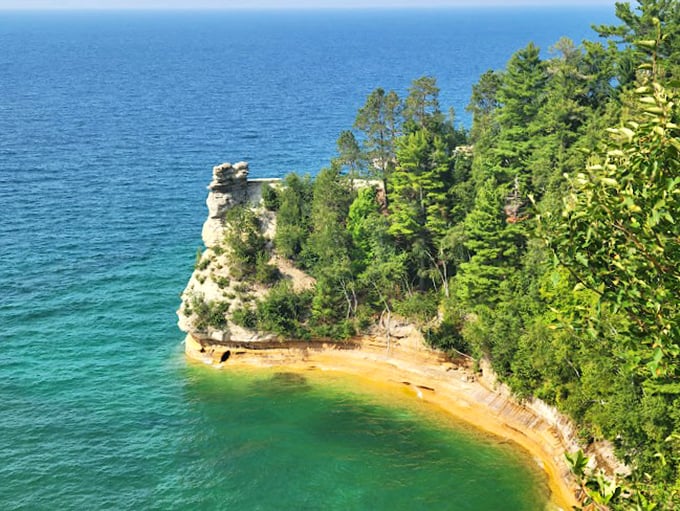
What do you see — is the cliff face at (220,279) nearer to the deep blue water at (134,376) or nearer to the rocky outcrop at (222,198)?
the rocky outcrop at (222,198)

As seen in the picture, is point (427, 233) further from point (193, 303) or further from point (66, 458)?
point (66, 458)

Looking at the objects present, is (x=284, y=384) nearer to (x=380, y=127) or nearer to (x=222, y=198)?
(x=222, y=198)

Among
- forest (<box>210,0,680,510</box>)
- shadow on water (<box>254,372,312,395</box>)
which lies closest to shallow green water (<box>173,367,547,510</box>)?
shadow on water (<box>254,372,312,395</box>)

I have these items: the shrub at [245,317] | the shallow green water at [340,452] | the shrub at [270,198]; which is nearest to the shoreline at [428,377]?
the shallow green water at [340,452]

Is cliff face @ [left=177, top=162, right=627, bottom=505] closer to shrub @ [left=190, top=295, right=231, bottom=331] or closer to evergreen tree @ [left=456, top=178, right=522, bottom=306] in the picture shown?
shrub @ [left=190, top=295, right=231, bottom=331]

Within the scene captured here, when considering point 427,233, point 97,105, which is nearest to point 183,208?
point 427,233

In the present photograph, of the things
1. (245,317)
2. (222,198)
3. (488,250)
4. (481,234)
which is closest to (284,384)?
(245,317)
